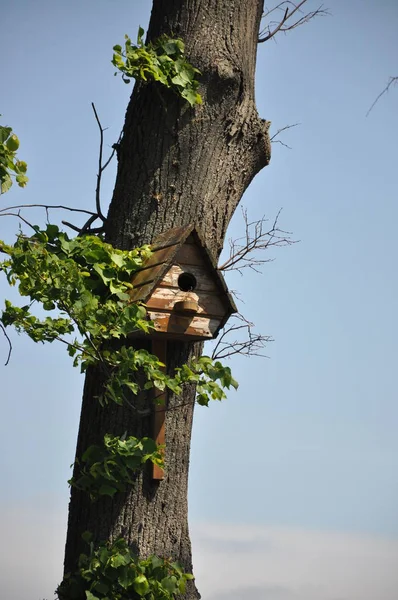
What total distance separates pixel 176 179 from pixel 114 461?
142cm

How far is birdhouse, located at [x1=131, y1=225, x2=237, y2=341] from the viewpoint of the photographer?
3736 millimetres

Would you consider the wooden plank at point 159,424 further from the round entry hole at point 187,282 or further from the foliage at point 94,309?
the round entry hole at point 187,282

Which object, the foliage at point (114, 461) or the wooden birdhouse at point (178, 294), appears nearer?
the foliage at point (114, 461)

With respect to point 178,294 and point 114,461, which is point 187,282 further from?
point 114,461

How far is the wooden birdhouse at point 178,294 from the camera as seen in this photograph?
3.72 m

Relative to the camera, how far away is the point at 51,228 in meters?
3.84

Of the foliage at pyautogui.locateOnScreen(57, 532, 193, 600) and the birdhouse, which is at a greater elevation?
the birdhouse

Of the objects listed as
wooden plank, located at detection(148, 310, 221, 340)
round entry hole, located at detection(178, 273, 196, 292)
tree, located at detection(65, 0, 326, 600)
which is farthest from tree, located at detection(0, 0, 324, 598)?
round entry hole, located at detection(178, 273, 196, 292)

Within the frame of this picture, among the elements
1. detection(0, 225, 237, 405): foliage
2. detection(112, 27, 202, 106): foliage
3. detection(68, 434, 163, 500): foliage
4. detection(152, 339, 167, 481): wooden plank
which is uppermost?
detection(112, 27, 202, 106): foliage

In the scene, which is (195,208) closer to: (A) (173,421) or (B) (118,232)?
(B) (118,232)

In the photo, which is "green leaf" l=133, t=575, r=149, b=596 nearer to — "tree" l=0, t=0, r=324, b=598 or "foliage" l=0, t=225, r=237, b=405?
"tree" l=0, t=0, r=324, b=598

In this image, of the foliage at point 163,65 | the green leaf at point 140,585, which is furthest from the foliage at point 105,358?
the foliage at point 163,65

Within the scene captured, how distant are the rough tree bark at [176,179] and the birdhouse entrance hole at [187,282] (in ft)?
0.77

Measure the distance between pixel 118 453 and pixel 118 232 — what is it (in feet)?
3.63
